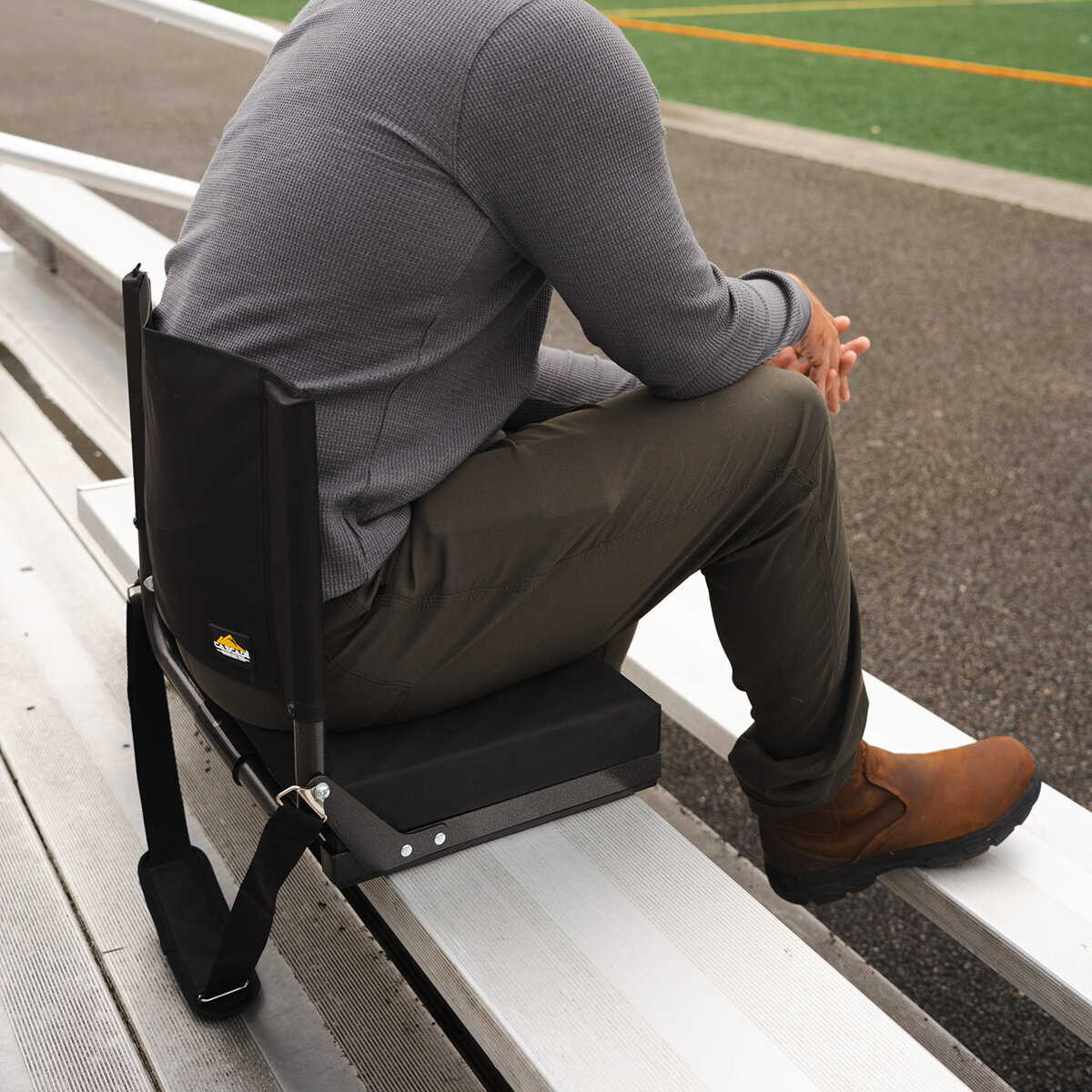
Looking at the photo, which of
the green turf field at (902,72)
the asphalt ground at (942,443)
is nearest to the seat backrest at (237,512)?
the asphalt ground at (942,443)

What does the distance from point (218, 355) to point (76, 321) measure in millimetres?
2664

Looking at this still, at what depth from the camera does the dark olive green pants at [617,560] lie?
1112mm

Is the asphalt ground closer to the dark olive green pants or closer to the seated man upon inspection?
the seated man

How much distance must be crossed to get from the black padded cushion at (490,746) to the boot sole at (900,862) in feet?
0.97

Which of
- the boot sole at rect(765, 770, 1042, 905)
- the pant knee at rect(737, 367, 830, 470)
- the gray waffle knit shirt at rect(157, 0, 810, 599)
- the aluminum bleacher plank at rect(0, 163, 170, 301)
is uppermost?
the gray waffle knit shirt at rect(157, 0, 810, 599)

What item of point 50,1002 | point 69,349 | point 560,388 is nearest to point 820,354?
point 560,388

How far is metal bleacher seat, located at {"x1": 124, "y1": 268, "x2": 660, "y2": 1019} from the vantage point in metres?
0.97

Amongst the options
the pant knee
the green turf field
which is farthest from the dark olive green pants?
the green turf field

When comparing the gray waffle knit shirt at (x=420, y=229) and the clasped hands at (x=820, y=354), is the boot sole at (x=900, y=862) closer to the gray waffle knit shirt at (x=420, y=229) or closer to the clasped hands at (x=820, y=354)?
the clasped hands at (x=820, y=354)

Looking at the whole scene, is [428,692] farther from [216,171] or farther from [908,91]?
[908,91]

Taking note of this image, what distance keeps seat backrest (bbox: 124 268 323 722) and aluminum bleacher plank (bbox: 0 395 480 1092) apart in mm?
420

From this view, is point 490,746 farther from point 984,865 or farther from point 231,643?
point 984,865

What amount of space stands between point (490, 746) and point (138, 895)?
0.56m

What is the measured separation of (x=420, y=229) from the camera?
3.33 ft
